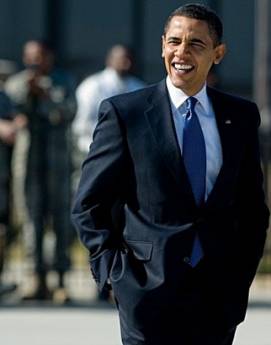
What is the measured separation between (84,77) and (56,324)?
971cm

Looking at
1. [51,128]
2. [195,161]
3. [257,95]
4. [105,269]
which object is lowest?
[257,95]

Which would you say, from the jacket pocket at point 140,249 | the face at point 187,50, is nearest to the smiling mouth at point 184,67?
the face at point 187,50

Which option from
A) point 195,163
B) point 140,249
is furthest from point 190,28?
point 140,249

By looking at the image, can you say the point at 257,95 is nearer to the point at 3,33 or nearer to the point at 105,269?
the point at 3,33

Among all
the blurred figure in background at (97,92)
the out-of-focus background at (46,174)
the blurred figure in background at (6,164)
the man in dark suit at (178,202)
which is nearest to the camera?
the man in dark suit at (178,202)

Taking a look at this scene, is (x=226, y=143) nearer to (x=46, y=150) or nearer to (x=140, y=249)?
(x=140, y=249)

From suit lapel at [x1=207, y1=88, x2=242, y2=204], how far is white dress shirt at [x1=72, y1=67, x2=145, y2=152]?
613 centimetres

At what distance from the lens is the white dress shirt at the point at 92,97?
1140cm

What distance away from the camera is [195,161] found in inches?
199

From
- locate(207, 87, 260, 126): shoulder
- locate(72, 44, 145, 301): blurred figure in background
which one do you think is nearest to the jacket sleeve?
locate(207, 87, 260, 126): shoulder

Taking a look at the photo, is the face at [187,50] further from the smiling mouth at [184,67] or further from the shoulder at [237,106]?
the shoulder at [237,106]

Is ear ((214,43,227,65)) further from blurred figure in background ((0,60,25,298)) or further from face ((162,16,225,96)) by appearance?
blurred figure in background ((0,60,25,298))

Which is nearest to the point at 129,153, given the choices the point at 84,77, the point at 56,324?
the point at 56,324

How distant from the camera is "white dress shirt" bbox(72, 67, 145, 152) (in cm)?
1140
